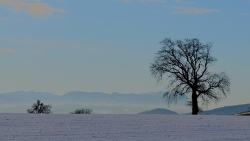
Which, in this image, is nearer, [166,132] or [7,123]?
[166,132]

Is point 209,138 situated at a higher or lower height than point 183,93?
lower

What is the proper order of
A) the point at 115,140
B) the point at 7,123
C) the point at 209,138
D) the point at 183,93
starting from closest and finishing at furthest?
1. the point at 115,140
2. the point at 209,138
3. the point at 7,123
4. the point at 183,93

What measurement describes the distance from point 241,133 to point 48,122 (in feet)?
28.1

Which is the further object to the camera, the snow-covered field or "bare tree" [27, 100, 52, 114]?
"bare tree" [27, 100, 52, 114]

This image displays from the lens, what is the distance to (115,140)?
18.2 m

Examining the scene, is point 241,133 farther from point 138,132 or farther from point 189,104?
point 189,104

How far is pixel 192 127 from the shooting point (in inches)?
966

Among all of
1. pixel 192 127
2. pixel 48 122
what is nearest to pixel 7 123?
pixel 48 122

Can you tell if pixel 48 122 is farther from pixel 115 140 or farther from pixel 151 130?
pixel 115 140

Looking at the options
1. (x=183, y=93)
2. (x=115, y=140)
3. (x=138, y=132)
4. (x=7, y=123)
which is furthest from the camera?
(x=183, y=93)

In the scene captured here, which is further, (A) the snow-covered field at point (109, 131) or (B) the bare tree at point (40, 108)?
(B) the bare tree at point (40, 108)

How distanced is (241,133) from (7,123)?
9851 mm

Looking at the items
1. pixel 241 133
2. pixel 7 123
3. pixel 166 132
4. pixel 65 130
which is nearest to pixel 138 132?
pixel 166 132

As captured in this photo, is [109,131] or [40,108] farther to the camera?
[40,108]
